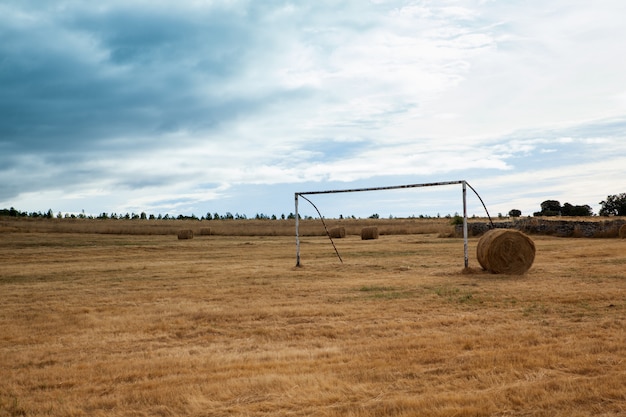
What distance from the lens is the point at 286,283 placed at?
14.9m

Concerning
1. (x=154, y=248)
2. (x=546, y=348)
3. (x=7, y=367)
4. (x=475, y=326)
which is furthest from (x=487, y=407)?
(x=154, y=248)

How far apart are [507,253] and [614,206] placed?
54.2m

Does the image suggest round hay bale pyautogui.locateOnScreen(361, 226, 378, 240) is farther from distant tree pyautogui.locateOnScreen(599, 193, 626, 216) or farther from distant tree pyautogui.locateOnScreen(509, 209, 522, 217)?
distant tree pyautogui.locateOnScreen(509, 209, 522, 217)

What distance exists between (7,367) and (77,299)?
19.4 feet

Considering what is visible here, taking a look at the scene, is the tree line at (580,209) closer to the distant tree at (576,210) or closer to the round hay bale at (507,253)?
the distant tree at (576,210)

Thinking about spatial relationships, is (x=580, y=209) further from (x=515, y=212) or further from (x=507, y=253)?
(x=507, y=253)

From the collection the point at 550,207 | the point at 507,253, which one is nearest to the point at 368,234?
the point at 507,253

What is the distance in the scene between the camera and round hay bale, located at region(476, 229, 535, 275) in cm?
1652

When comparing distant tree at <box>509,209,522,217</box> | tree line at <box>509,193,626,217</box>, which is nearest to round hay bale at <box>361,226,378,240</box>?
tree line at <box>509,193,626,217</box>

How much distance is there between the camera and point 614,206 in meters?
63.0

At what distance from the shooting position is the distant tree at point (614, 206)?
204ft

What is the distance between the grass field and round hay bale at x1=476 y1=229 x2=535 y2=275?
0.66 meters

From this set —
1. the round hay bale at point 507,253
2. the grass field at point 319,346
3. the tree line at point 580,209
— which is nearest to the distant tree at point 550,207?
the tree line at point 580,209

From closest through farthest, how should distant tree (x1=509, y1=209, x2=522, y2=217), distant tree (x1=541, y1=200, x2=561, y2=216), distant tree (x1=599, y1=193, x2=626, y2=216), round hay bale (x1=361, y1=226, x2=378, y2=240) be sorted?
round hay bale (x1=361, y1=226, x2=378, y2=240) → distant tree (x1=599, y1=193, x2=626, y2=216) → distant tree (x1=541, y1=200, x2=561, y2=216) → distant tree (x1=509, y1=209, x2=522, y2=217)
